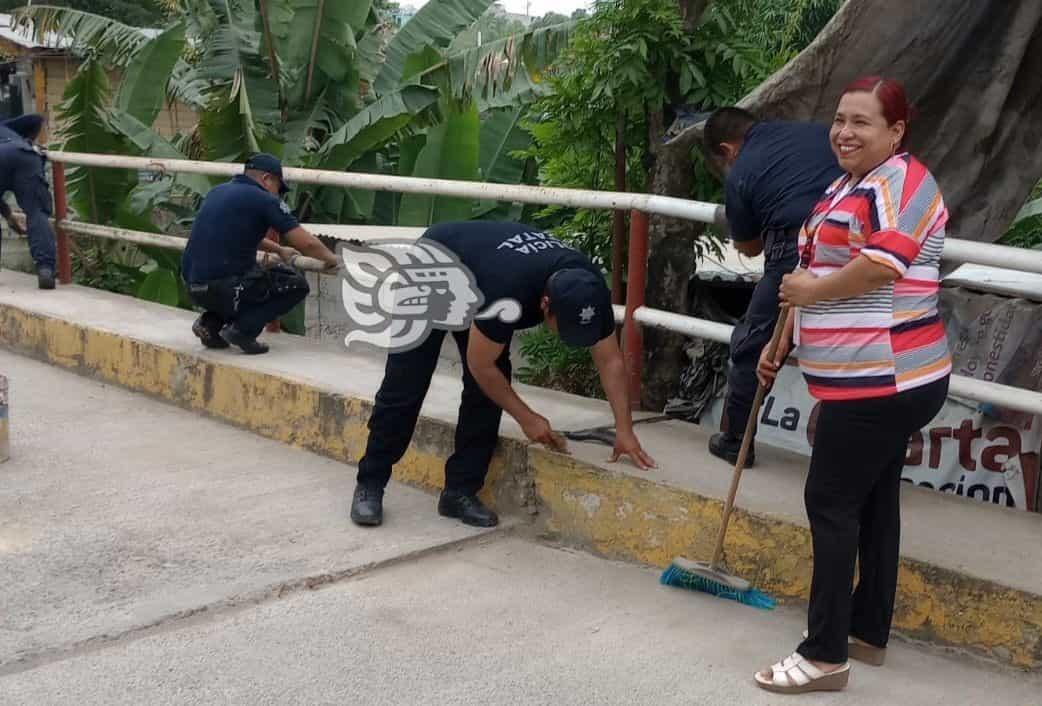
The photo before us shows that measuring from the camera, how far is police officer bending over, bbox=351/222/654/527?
146 inches

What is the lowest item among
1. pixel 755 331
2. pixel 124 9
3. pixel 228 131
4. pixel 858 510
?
pixel 858 510

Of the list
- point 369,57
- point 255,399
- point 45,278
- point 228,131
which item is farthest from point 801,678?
point 369,57

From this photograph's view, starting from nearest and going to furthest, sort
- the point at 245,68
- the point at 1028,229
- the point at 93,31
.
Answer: the point at 1028,229 < the point at 245,68 < the point at 93,31

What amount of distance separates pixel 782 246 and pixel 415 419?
1.42 meters

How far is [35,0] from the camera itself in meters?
44.4

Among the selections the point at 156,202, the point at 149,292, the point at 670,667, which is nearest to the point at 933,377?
the point at 670,667

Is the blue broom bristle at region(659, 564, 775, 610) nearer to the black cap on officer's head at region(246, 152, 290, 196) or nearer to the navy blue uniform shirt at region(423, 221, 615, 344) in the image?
the navy blue uniform shirt at region(423, 221, 615, 344)

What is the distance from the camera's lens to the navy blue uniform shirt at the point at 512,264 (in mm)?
3740

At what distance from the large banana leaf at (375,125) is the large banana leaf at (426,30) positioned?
4.57ft

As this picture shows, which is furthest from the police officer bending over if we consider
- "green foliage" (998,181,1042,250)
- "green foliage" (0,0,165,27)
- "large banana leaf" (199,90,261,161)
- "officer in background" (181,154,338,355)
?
"green foliage" (0,0,165,27)

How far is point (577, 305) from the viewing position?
3631 mm

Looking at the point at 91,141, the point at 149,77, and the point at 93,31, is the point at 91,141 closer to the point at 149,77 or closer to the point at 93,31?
the point at 149,77

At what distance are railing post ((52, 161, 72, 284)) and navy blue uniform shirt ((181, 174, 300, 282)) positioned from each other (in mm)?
2453

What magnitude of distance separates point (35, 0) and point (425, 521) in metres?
46.3
